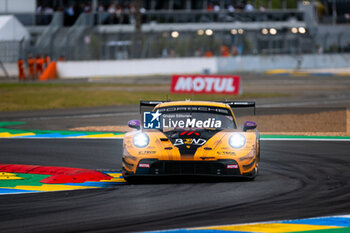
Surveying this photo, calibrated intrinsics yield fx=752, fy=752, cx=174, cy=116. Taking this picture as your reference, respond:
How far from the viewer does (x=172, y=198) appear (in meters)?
8.96

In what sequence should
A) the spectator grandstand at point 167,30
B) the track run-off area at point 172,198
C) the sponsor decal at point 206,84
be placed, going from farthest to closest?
the spectator grandstand at point 167,30
the sponsor decal at point 206,84
the track run-off area at point 172,198

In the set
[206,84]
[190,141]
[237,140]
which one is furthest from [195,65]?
[190,141]

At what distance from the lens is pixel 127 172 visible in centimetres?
1015

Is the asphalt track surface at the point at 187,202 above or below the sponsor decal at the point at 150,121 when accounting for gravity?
below

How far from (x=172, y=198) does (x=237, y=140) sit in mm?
1680

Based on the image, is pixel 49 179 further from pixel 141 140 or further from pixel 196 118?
pixel 196 118

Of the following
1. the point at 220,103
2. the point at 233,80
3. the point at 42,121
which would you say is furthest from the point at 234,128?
the point at 233,80

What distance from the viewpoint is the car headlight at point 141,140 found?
10.2 metres

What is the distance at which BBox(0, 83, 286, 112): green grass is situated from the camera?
93.6 ft

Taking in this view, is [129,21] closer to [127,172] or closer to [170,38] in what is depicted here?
[170,38]

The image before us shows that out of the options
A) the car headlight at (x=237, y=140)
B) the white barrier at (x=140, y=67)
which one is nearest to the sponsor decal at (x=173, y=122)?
the car headlight at (x=237, y=140)

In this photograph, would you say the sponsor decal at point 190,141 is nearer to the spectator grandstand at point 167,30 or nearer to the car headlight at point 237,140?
the car headlight at point 237,140

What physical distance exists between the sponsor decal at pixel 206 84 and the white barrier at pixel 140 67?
19357mm

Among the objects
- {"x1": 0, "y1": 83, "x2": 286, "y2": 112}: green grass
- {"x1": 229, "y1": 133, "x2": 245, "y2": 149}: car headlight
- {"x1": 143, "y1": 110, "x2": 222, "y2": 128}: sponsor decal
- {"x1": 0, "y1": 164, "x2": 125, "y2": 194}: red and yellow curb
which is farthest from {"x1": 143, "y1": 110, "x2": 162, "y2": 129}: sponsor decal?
{"x1": 0, "y1": 83, "x2": 286, "y2": 112}: green grass
